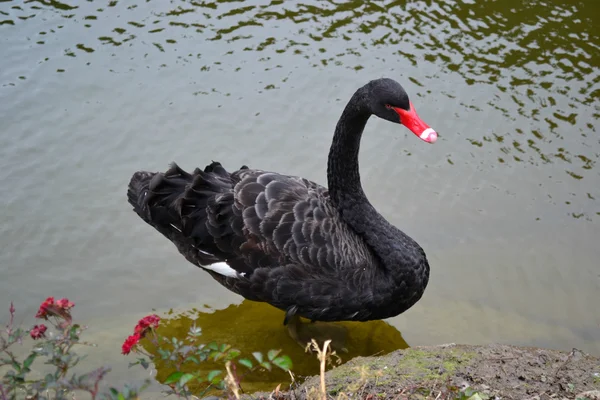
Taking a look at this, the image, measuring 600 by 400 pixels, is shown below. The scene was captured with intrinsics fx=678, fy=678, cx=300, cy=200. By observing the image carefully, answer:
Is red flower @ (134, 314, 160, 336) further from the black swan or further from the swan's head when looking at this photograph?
the swan's head

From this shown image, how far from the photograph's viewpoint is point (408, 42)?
23.8 feet

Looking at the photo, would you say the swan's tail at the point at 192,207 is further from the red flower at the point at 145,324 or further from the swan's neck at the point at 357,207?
the red flower at the point at 145,324

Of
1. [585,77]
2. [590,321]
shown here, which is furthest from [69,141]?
[585,77]

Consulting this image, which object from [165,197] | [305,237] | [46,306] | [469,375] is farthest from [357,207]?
[46,306]

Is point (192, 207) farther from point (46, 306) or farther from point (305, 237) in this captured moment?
point (46, 306)

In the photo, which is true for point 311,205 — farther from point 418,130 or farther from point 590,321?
point 590,321

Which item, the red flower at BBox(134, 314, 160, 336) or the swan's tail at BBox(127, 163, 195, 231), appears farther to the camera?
the swan's tail at BBox(127, 163, 195, 231)

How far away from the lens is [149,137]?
6.15 metres

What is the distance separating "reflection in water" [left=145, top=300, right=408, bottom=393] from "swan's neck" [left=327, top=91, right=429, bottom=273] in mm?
615

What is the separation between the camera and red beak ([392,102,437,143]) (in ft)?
12.2

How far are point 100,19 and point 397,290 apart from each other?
16.0ft

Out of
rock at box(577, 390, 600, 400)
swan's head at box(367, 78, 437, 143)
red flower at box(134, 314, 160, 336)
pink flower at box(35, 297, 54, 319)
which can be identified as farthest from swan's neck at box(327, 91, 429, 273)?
pink flower at box(35, 297, 54, 319)

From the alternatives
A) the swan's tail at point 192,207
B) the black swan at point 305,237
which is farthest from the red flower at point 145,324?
the swan's tail at point 192,207

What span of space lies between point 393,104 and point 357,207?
2.69ft
